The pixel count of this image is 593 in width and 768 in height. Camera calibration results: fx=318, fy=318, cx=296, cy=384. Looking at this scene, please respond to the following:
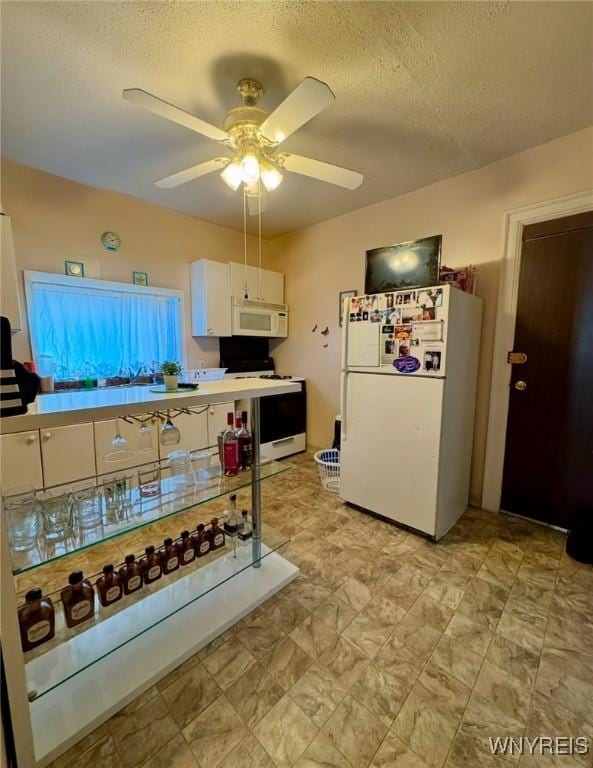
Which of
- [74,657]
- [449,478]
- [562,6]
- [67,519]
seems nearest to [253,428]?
[67,519]

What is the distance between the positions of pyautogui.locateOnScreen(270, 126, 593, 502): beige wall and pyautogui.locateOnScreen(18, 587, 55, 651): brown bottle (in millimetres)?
2677

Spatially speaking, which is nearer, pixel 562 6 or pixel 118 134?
pixel 562 6

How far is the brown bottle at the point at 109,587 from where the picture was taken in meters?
1.27

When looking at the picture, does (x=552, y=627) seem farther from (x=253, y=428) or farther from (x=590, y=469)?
(x=253, y=428)

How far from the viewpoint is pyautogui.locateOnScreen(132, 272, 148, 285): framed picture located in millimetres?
2902

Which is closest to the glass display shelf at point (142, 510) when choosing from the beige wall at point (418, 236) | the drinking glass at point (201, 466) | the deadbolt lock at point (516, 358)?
the drinking glass at point (201, 466)

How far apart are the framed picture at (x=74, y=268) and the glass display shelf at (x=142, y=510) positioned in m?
1.98

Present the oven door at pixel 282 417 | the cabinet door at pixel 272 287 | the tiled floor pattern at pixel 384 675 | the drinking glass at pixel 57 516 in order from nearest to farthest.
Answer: the tiled floor pattern at pixel 384 675 → the drinking glass at pixel 57 516 → the oven door at pixel 282 417 → the cabinet door at pixel 272 287

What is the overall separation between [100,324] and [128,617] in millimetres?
2273

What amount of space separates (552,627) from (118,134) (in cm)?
346

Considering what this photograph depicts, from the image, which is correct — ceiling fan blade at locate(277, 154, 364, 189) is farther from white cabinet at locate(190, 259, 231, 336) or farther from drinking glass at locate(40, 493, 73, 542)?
drinking glass at locate(40, 493, 73, 542)

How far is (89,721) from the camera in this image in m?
1.05

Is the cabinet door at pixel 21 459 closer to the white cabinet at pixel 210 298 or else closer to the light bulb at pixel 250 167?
the white cabinet at pixel 210 298

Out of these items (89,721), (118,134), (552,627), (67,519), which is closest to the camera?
(89,721)
